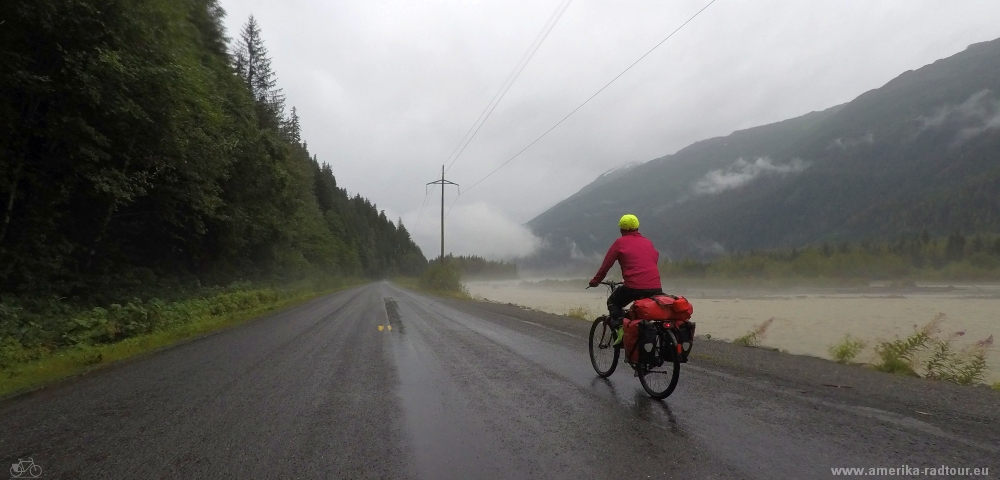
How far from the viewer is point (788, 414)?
4484mm

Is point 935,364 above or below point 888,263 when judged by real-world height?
below

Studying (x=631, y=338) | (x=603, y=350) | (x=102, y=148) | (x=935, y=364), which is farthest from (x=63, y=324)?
(x=935, y=364)

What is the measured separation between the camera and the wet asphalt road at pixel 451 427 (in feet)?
11.0

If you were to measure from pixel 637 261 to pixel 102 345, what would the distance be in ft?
34.6

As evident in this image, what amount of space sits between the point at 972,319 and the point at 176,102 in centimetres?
3127

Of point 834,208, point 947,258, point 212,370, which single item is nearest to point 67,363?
point 212,370

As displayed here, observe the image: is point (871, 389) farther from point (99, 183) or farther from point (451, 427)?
point (99, 183)

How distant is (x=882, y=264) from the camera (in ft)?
238

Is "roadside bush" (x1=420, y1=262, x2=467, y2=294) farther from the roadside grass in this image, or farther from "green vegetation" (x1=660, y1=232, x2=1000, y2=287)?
"green vegetation" (x1=660, y1=232, x2=1000, y2=287)

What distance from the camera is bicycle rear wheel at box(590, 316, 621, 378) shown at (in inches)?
239

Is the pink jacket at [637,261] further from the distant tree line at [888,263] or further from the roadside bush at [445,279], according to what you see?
the distant tree line at [888,263]

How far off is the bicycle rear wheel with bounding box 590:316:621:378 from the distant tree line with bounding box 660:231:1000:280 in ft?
257

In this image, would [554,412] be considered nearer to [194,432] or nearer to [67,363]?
[194,432]

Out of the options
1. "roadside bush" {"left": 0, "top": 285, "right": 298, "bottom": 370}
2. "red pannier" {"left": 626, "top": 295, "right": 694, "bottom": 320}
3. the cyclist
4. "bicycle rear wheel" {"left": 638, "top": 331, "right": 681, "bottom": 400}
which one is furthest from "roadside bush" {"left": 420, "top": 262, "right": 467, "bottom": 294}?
"red pannier" {"left": 626, "top": 295, "right": 694, "bottom": 320}
